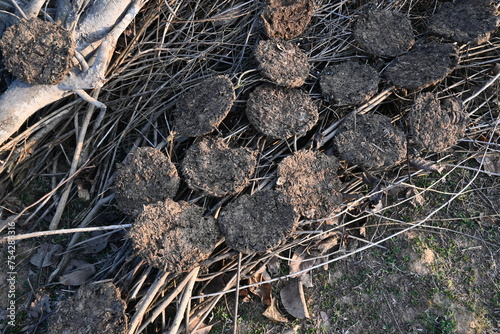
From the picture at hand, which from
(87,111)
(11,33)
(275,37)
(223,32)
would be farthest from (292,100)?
(11,33)

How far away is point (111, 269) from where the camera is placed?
8.05 ft

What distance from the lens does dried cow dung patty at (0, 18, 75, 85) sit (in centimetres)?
247

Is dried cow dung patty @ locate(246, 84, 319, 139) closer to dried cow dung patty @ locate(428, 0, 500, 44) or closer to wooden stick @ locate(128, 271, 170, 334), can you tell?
wooden stick @ locate(128, 271, 170, 334)

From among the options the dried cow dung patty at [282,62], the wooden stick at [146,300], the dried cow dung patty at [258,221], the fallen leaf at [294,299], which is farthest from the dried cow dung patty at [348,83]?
the wooden stick at [146,300]

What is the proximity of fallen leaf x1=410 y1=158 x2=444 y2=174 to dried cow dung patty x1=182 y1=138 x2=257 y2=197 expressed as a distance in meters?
1.18

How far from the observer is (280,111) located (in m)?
2.72

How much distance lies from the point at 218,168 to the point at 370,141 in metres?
1.06

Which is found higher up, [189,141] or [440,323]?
[189,141]

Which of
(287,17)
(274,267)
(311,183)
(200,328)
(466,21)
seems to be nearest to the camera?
(200,328)

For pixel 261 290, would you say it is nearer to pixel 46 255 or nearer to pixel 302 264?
pixel 302 264

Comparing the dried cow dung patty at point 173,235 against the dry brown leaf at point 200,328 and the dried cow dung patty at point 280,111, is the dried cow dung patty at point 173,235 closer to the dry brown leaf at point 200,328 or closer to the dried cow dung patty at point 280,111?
the dry brown leaf at point 200,328

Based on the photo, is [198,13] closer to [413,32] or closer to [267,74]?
[267,74]

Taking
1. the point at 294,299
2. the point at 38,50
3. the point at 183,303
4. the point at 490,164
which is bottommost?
the point at 490,164

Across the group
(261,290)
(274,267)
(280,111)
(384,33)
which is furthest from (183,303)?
(384,33)
